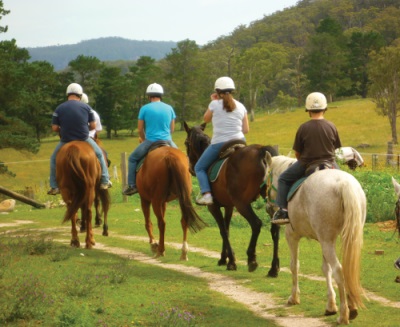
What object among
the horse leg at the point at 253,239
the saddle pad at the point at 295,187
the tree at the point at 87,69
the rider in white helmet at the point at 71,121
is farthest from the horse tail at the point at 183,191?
the tree at the point at 87,69

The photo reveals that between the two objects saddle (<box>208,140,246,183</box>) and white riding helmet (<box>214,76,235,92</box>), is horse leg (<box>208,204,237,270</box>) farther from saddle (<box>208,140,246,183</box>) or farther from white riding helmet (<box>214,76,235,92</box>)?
white riding helmet (<box>214,76,235,92</box>)

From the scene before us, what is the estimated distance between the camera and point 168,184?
12.5 meters

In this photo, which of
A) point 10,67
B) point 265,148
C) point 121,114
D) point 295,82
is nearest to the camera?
point 265,148

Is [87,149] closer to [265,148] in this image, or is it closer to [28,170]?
[265,148]

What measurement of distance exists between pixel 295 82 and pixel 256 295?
95.9m

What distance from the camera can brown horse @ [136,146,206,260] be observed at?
1217 cm

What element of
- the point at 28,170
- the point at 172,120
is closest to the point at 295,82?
the point at 28,170

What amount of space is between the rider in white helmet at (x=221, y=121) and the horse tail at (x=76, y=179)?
2.96 meters

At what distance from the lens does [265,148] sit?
10.4 meters

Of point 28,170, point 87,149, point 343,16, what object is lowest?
point 28,170

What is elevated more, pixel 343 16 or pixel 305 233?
pixel 343 16

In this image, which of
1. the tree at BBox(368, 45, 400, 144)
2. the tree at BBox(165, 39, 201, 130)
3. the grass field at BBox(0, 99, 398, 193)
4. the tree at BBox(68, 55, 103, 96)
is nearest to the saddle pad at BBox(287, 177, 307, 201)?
the grass field at BBox(0, 99, 398, 193)

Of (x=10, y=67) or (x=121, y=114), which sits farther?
(x=121, y=114)

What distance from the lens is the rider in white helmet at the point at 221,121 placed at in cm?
1112
